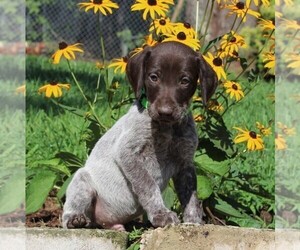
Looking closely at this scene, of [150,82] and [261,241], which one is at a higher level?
[150,82]

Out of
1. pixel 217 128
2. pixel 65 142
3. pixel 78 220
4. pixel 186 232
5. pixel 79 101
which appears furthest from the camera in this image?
pixel 79 101

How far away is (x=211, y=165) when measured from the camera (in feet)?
19.8

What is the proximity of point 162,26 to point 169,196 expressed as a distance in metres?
1.09

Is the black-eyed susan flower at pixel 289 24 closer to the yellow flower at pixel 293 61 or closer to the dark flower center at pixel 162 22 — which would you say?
the yellow flower at pixel 293 61

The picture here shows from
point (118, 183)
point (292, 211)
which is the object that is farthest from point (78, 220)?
point (292, 211)

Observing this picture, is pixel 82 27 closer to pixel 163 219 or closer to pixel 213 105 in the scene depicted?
pixel 213 105

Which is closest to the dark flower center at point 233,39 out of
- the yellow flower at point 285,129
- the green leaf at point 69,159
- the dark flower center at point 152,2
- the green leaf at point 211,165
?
the dark flower center at point 152,2

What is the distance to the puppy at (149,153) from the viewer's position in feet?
16.2

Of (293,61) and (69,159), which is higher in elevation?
(293,61)

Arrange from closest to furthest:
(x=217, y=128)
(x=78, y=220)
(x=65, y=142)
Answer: (x=78, y=220) < (x=217, y=128) < (x=65, y=142)

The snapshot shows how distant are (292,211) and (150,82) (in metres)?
1.15

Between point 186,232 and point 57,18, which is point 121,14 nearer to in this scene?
point 57,18

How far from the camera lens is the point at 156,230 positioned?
15.9 feet

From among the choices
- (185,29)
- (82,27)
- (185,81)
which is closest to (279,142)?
(185,81)
